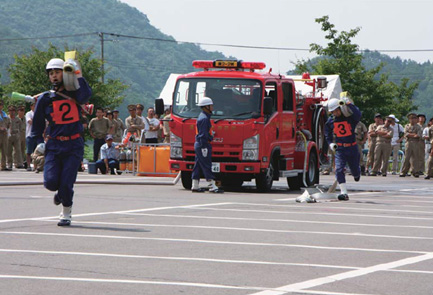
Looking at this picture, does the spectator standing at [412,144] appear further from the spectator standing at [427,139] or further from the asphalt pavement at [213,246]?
the asphalt pavement at [213,246]

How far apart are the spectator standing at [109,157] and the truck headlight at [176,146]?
6.73 metres

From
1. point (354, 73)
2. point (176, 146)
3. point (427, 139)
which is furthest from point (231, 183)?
point (354, 73)

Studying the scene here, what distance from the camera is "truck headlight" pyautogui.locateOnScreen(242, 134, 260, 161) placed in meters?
18.8

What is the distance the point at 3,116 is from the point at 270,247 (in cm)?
1913

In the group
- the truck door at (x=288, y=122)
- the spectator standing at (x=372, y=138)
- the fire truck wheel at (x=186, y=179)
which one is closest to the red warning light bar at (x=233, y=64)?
the truck door at (x=288, y=122)

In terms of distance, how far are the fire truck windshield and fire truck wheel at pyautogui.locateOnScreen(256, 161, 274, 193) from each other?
52.9 inches

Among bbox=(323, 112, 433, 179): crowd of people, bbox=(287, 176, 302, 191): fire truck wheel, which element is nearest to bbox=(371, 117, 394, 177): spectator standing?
bbox=(323, 112, 433, 179): crowd of people

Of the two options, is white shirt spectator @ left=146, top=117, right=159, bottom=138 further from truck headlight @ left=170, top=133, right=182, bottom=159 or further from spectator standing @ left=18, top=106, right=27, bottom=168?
truck headlight @ left=170, top=133, right=182, bottom=159

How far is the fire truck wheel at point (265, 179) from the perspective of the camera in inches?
763

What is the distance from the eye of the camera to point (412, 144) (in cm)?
2903

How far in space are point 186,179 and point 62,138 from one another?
317 inches

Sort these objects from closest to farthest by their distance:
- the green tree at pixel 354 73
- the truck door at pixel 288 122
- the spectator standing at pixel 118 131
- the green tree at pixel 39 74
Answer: the truck door at pixel 288 122, the spectator standing at pixel 118 131, the green tree at pixel 354 73, the green tree at pixel 39 74

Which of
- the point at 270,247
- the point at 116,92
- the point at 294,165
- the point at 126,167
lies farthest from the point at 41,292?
the point at 116,92

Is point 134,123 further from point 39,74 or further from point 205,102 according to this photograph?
point 39,74
